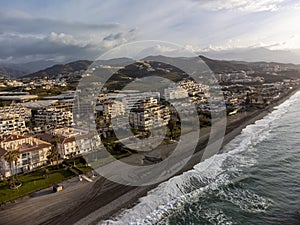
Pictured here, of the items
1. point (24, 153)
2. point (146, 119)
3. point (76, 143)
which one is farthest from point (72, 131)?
point (146, 119)

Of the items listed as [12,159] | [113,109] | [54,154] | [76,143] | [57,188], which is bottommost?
[57,188]

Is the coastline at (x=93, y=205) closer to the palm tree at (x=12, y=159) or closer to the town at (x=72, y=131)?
the town at (x=72, y=131)

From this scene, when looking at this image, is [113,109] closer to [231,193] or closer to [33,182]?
[33,182]

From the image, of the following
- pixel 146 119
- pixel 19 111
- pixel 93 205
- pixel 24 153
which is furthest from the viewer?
pixel 19 111

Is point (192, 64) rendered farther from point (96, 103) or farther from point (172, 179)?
point (172, 179)

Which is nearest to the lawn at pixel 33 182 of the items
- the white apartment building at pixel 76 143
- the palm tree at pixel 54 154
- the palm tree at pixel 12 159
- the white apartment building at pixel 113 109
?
the palm tree at pixel 12 159

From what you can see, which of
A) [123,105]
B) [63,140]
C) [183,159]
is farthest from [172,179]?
[123,105]
